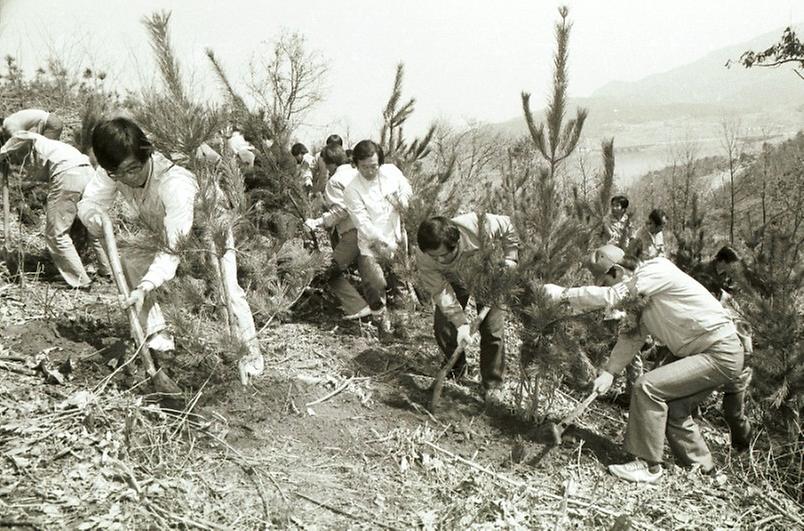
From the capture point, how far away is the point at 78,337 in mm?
3678

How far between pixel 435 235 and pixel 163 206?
1438 mm

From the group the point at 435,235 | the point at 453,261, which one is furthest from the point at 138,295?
the point at 453,261

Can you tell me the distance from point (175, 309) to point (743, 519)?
10.3ft

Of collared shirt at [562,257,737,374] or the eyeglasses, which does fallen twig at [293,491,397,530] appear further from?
the eyeglasses

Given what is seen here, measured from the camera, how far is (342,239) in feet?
15.8

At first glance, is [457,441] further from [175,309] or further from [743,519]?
[175,309]

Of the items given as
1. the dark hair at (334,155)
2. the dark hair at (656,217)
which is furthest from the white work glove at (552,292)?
the dark hair at (334,155)

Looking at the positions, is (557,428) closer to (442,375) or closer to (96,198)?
(442,375)

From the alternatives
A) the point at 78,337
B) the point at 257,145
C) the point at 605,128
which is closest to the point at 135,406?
the point at 78,337

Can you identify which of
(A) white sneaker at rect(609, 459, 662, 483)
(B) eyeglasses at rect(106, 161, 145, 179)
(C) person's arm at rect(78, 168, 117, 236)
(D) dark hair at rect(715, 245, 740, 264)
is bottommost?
(A) white sneaker at rect(609, 459, 662, 483)

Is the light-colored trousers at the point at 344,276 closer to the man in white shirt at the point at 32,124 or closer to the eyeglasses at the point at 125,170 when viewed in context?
the eyeglasses at the point at 125,170

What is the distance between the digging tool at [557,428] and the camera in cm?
329

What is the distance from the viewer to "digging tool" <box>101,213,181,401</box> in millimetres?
2922

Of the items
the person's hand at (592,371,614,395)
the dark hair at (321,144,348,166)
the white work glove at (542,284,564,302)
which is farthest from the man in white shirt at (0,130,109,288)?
the person's hand at (592,371,614,395)
